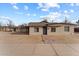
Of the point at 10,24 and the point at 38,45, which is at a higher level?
the point at 10,24

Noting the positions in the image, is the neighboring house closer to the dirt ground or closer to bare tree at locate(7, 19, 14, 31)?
the dirt ground

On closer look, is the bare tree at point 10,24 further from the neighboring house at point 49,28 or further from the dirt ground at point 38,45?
the neighboring house at point 49,28

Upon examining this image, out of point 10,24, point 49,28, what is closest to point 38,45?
point 49,28

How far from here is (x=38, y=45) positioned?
3.65m

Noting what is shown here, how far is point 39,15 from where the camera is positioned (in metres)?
3.64

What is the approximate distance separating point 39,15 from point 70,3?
1.52 ft

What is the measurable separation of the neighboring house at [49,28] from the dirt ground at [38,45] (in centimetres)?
6

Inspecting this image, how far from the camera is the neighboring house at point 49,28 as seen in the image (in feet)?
11.9

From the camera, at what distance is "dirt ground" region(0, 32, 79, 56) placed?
3611 mm

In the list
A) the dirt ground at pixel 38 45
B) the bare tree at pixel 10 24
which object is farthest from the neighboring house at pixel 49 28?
the bare tree at pixel 10 24

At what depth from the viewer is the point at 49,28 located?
12.0 ft

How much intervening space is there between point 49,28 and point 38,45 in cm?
29

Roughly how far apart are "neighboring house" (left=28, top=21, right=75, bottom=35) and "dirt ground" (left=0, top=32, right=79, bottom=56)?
2.2 inches

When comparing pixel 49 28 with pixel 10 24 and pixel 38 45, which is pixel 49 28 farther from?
pixel 10 24
